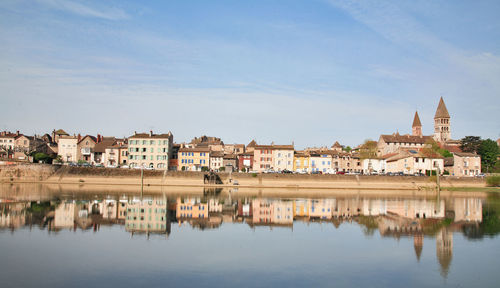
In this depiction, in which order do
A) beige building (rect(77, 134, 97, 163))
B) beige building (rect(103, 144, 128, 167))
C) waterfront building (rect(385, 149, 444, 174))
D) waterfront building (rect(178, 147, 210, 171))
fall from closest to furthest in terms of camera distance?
waterfront building (rect(385, 149, 444, 174)) < waterfront building (rect(178, 147, 210, 171)) < beige building (rect(103, 144, 128, 167)) < beige building (rect(77, 134, 97, 163))

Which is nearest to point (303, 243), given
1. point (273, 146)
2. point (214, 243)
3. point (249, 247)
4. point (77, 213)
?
point (249, 247)

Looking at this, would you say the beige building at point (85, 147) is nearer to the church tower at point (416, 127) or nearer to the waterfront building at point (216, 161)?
the waterfront building at point (216, 161)

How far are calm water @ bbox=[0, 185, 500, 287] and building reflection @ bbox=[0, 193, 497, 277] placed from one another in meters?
0.10

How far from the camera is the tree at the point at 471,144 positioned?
115m

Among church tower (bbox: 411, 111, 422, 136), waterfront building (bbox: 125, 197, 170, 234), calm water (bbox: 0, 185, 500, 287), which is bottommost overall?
calm water (bbox: 0, 185, 500, 287)

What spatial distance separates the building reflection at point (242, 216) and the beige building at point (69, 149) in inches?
2388

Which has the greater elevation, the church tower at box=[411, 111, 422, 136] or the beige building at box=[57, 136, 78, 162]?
the church tower at box=[411, 111, 422, 136]

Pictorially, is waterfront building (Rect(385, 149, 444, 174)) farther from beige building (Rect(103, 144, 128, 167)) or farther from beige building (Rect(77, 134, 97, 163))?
beige building (Rect(77, 134, 97, 163))

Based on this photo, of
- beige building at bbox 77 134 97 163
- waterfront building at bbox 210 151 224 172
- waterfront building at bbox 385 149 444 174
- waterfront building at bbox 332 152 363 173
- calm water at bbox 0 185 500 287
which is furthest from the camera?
waterfront building at bbox 332 152 363 173

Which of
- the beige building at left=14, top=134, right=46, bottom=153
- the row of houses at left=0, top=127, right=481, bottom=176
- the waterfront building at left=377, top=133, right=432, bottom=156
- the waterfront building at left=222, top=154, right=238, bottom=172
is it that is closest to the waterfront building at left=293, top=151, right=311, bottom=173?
the row of houses at left=0, top=127, right=481, bottom=176

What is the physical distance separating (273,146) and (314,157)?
34.8 ft

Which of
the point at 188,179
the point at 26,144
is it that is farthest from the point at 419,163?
the point at 26,144

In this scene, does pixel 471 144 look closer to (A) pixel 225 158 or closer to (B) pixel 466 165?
(B) pixel 466 165

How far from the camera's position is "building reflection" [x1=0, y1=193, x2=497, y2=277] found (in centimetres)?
3328
